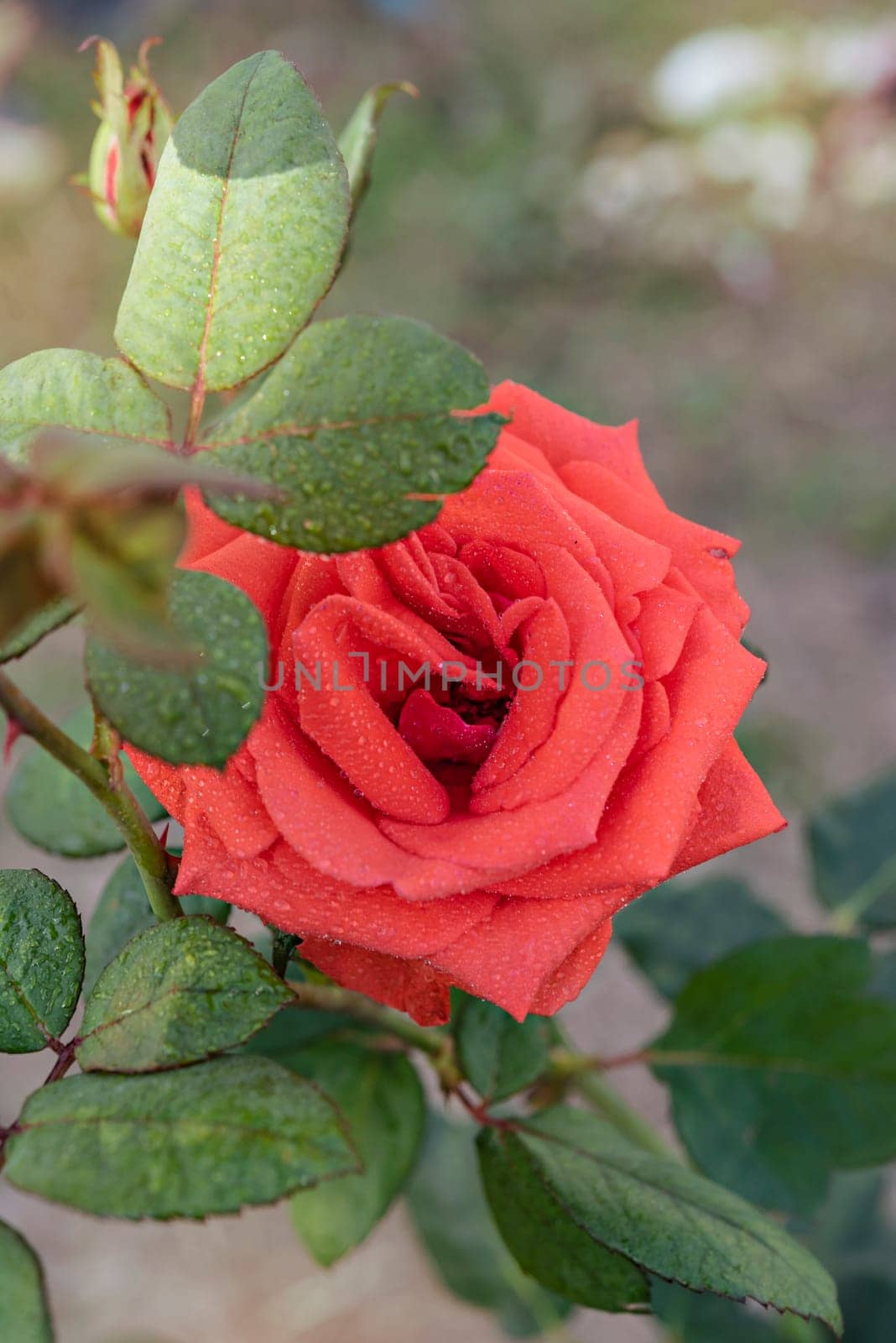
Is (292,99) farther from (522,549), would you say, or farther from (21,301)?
(21,301)

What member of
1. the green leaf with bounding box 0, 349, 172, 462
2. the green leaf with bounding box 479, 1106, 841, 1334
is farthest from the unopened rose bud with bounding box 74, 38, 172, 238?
the green leaf with bounding box 479, 1106, 841, 1334

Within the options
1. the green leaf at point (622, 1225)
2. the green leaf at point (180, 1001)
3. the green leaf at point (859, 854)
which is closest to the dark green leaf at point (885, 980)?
the green leaf at point (859, 854)

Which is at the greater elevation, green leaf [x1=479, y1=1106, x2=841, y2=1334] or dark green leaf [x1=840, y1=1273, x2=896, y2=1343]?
green leaf [x1=479, y1=1106, x2=841, y2=1334]

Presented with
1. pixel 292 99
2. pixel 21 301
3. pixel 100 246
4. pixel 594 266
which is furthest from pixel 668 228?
pixel 292 99

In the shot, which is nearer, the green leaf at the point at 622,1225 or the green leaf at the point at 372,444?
the green leaf at the point at 372,444

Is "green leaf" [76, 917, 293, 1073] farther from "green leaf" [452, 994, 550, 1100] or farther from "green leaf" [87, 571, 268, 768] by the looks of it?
"green leaf" [452, 994, 550, 1100]

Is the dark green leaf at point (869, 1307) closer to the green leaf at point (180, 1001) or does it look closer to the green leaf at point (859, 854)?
the green leaf at point (859, 854)
